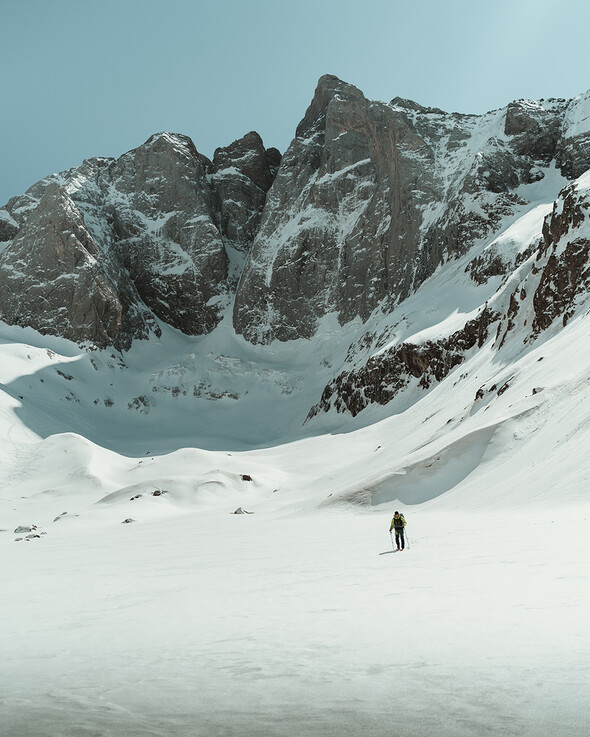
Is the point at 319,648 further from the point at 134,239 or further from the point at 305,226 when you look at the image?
the point at 134,239

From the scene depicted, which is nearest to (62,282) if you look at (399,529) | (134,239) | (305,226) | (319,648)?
(134,239)

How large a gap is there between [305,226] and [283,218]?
28.5 feet

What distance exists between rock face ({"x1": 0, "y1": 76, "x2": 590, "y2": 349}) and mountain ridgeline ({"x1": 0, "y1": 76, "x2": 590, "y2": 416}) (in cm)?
37

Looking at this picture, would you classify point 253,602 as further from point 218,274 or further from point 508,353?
point 218,274

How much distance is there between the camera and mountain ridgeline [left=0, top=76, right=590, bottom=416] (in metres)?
101

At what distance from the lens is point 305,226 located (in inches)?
5551

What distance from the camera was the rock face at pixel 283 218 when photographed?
111188 millimetres

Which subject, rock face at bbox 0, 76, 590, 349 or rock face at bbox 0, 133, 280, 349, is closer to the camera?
rock face at bbox 0, 76, 590, 349

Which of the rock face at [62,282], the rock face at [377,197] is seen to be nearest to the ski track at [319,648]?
the rock face at [377,197]

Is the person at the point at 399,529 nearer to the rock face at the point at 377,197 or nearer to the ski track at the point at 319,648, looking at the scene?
the ski track at the point at 319,648

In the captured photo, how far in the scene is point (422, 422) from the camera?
56250 millimetres

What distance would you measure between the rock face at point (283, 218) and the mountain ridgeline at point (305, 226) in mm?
373

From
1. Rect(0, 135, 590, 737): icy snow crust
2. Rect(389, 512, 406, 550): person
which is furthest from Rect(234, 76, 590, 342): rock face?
Rect(389, 512, 406, 550): person

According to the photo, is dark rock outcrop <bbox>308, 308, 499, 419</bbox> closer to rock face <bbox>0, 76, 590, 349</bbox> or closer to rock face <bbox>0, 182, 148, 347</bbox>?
rock face <bbox>0, 76, 590, 349</bbox>
